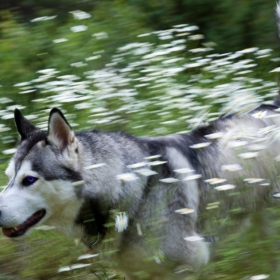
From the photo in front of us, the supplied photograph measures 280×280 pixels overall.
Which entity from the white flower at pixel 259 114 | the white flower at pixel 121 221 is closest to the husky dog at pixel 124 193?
the white flower at pixel 121 221

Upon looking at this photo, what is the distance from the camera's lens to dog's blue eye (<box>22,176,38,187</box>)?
12.6ft

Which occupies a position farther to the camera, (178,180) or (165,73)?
(165,73)

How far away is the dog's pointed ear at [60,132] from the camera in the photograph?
382 cm

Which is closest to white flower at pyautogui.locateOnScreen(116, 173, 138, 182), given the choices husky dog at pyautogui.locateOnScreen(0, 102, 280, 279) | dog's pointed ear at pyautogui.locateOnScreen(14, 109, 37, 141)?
husky dog at pyautogui.locateOnScreen(0, 102, 280, 279)

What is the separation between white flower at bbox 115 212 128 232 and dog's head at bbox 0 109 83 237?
284mm

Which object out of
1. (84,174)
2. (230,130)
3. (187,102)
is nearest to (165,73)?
(187,102)

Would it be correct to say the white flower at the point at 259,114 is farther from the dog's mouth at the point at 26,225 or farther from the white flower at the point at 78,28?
the white flower at the point at 78,28

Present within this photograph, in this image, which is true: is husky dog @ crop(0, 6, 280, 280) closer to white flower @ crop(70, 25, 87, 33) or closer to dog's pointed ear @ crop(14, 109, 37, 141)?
dog's pointed ear @ crop(14, 109, 37, 141)

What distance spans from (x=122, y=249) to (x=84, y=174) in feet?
1.73

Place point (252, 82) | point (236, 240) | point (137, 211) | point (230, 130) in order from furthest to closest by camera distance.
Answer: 1. point (252, 82)
2. point (230, 130)
3. point (137, 211)
4. point (236, 240)

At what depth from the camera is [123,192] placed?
13.0ft

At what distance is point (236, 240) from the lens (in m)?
3.73

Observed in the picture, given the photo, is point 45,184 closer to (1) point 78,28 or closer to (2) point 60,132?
(2) point 60,132

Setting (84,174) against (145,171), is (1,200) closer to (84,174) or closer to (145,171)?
(84,174)
